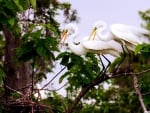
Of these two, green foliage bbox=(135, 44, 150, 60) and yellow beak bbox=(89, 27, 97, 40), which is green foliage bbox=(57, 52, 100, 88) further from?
green foliage bbox=(135, 44, 150, 60)

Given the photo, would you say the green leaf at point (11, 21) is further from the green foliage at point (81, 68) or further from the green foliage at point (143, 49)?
the green foliage at point (143, 49)

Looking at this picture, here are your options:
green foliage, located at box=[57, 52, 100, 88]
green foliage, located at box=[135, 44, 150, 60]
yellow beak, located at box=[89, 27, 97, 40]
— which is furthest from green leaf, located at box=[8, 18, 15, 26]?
green foliage, located at box=[135, 44, 150, 60]

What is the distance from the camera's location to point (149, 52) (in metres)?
3.81

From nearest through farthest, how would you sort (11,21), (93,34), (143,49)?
(143,49), (11,21), (93,34)

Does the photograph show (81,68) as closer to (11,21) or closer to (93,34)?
(93,34)

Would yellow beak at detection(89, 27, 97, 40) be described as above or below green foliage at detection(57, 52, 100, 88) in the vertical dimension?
above

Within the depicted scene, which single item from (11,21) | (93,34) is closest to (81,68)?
(93,34)

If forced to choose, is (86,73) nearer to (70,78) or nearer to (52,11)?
(70,78)

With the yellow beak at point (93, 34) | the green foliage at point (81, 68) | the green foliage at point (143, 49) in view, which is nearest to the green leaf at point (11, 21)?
the green foliage at point (81, 68)

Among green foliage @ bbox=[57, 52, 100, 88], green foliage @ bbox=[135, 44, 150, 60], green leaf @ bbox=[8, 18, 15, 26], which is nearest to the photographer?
green foliage @ bbox=[135, 44, 150, 60]

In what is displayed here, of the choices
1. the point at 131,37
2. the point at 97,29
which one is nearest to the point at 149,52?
the point at 131,37

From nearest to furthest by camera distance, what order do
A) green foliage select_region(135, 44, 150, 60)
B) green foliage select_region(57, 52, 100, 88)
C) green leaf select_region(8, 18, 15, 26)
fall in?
green foliage select_region(135, 44, 150, 60) → green leaf select_region(8, 18, 15, 26) → green foliage select_region(57, 52, 100, 88)

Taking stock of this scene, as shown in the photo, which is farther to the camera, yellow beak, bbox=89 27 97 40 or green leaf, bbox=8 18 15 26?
yellow beak, bbox=89 27 97 40

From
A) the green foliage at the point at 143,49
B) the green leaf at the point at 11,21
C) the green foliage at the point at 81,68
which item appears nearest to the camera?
the green foliage at the point at 143,49
